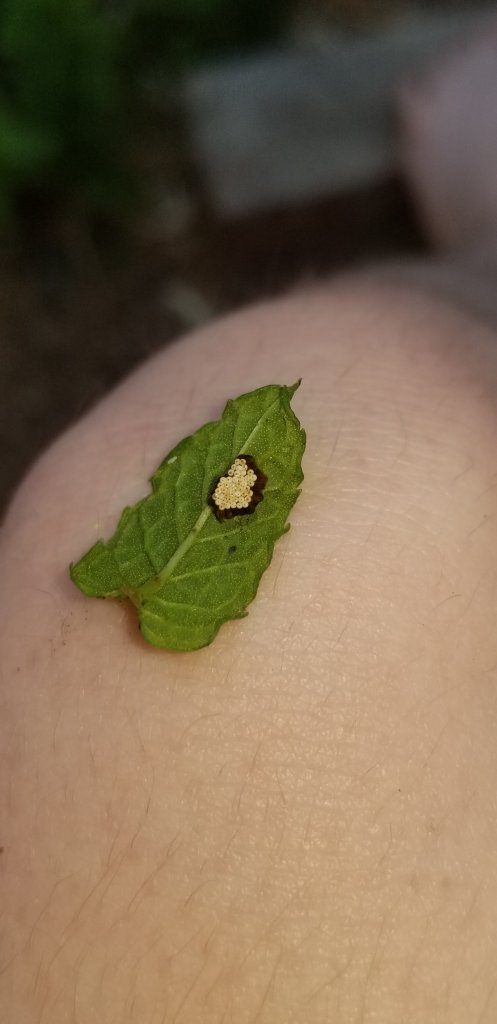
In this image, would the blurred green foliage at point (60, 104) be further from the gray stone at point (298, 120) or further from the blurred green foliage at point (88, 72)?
the gray stone at point (298, 120)

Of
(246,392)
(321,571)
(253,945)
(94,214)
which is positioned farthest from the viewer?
(94,214)

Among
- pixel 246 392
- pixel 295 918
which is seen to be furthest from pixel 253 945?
pixel 246 392

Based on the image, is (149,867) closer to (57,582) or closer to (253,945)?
(253,945)

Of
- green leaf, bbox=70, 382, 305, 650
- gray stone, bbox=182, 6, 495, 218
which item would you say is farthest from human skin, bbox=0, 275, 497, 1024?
gray stone, bbox=182, 6, 495, 218

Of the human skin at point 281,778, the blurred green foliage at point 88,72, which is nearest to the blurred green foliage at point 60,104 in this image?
the blurred green foliage at point 88,72

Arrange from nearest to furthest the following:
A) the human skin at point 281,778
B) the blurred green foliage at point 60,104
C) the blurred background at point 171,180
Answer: the human skin at point 281,778 → the blurred green foliage at point 60,104 → the blurred background at point 171,180

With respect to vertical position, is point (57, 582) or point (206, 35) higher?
point (206, 35)

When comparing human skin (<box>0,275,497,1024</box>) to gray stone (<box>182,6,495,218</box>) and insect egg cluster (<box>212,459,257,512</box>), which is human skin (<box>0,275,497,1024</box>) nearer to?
insect egg cluster (<box>212,459,257,512</box>)

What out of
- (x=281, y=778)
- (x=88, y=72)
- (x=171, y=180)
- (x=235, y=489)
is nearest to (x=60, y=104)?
(x=88, y=72)
